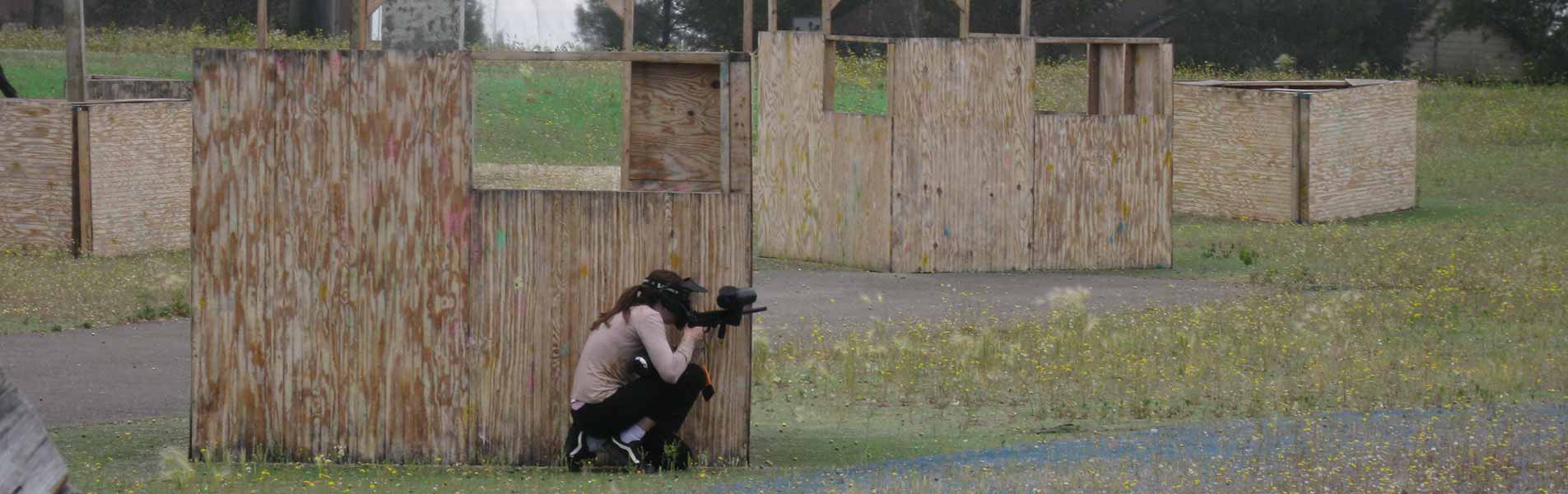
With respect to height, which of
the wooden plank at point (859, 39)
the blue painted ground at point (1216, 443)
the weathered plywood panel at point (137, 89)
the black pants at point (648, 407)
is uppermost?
the wooden plank at point (859, 39)

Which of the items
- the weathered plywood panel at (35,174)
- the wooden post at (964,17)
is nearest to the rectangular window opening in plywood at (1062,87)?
the wooden post at (964,17)

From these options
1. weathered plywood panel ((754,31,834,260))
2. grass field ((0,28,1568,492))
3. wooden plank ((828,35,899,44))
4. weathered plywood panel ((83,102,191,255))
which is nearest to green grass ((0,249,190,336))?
grass field ((0,28,1568,492))

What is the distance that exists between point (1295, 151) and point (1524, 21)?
26234 millimetres

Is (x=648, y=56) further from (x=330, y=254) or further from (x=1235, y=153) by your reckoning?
(x=1235, y=153)

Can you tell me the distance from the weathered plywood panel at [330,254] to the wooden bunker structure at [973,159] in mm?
8694

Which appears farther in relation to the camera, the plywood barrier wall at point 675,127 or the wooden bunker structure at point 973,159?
Result: the wooden bunker structure at point 973,159

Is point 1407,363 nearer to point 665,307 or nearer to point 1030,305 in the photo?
point 1030,305

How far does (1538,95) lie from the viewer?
3916 centimetres

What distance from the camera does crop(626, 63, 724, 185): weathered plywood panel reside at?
9.37 m

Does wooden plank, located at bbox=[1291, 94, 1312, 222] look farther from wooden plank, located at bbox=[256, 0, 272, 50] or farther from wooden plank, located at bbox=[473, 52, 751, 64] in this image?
wooden plank, located at bbox=[473, 52, 751, 64]

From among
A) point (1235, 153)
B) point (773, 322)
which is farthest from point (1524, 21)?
point (773, 322)

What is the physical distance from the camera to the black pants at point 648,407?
9016mm

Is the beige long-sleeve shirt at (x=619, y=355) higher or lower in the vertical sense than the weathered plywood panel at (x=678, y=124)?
lower

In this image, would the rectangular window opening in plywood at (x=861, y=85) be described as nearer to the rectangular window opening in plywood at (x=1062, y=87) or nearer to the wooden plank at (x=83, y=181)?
the rectangular window opening in plywood at (x=1062, y=87)
